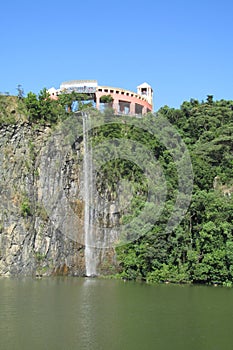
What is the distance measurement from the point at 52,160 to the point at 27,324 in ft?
49.8

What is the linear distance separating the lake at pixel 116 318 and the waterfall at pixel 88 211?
5.60 meters

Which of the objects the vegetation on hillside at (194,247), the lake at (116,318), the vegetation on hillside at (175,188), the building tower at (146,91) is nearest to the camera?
the lake at (116,318)

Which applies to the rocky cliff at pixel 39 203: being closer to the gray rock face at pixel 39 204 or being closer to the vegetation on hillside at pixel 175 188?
the gray rock face at pixel 39 204

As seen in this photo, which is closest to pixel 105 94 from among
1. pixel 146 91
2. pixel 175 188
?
pixel 146 91

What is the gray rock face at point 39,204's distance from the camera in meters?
25.3

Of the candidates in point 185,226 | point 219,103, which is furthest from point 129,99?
point 185,226

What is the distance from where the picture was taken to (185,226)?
22047 mm

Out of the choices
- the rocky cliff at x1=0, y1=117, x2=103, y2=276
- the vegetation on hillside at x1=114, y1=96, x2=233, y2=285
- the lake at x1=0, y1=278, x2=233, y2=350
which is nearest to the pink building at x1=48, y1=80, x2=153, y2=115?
the rocky cliff at x1=0, y1=117, x2=103, y2=276

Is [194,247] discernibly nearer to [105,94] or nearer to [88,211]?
[88,211]

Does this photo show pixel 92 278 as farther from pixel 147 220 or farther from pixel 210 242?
pixel 210 242

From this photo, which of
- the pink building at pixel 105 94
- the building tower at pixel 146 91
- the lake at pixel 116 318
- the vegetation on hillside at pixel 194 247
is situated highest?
the building tower at pixel 146 91

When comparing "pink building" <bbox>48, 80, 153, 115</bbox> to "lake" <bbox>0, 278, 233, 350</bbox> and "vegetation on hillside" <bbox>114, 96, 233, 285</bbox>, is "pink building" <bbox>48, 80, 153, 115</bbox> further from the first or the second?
"lake" <bbox>0, 278, 233, 350</bbox>

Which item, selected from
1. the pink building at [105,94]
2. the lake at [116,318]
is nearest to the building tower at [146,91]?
the pink building at [105,94]

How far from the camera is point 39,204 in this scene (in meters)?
26.6
